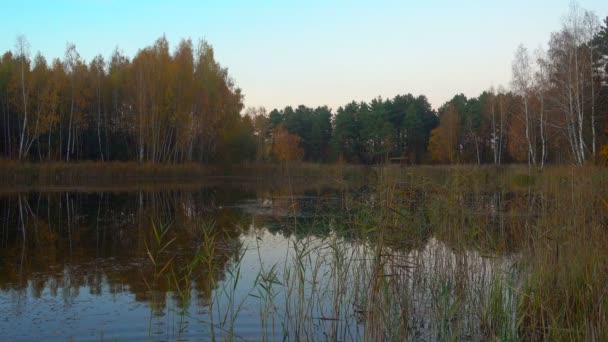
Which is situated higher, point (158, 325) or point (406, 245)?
point (406, 245)

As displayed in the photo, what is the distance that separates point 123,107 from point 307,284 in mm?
34142

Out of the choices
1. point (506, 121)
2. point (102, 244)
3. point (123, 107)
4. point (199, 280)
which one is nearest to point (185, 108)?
point (123, 107)

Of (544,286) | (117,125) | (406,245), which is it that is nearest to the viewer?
(544,286)

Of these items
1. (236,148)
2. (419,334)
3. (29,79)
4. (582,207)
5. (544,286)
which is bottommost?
(419,334)

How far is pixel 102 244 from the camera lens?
400 inches

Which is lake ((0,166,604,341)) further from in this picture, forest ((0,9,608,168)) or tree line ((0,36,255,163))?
tree line ((0,36,255,163))

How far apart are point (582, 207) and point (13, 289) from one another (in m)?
6.94

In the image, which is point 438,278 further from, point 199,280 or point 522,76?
point 522,76

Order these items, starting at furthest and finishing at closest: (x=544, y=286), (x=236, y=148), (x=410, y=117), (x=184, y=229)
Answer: (x=410, y=117) < (x=236, y=148) < (x=184, y=229) < (x=544, y=286)

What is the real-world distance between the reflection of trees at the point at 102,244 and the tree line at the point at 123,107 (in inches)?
597

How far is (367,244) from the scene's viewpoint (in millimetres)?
6176

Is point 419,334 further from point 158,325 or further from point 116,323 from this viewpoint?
point 116,323

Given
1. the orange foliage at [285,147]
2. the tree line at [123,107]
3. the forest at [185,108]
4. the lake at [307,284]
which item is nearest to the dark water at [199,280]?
the lake at [307,284]

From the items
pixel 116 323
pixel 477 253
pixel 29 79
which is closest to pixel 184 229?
pixel 116 323
